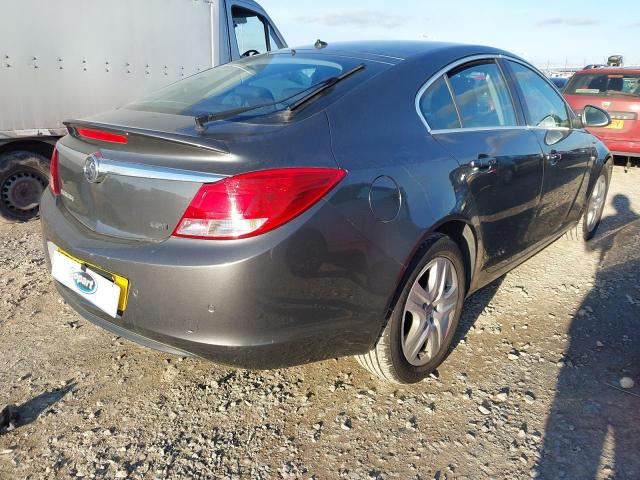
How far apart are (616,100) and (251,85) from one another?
7.17 metres

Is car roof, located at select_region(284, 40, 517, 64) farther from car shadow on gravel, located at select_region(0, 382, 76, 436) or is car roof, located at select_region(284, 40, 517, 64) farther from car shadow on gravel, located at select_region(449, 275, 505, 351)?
Result: car shadow on gravel, located at select_region(0, 382, 76, 436)

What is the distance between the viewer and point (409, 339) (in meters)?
2.47

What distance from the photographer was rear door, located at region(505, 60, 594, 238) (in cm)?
336

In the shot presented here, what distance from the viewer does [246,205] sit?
5.82 feet

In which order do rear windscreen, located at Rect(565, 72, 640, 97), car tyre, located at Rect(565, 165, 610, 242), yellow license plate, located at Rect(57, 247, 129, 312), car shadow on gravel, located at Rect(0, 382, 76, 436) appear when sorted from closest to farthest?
1. yellow license plate, located at Rect(57, 247, 129, 312)
2. car shadow on gravel, located at Rect(0, 382, 76, 436)
3. car tyre, located at Rect(565, 165, 610, 242)
4. rear windscreen, located at Rect(565, 72, 640, 97)

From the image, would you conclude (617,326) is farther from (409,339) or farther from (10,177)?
(10,177)

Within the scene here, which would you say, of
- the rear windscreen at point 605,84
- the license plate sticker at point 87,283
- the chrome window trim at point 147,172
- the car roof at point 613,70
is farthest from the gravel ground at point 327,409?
the car roof at point 613,70

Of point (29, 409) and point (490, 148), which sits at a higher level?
point (490, 148)

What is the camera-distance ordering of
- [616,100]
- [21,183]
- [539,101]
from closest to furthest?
[539,101] → [21,183] → [616,100]

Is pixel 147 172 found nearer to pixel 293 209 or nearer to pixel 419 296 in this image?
pixel 293 209

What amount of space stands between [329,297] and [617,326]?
7.15 feet

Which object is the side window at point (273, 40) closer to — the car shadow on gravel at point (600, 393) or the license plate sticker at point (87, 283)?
the car shadow on gravel at point (600, 393)

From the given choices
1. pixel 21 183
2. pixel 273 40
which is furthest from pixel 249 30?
pixel 21 183

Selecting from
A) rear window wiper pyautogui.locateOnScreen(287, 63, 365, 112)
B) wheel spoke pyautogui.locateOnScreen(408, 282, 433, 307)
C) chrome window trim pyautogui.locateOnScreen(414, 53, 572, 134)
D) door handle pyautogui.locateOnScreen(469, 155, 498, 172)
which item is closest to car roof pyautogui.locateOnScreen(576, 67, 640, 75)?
chrome window trim pyautogui.locateOnScreen(414, 53, 572, 134)
